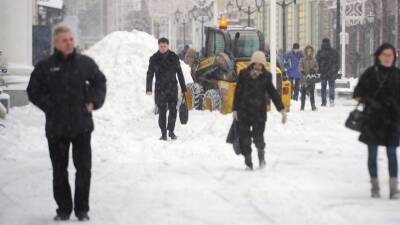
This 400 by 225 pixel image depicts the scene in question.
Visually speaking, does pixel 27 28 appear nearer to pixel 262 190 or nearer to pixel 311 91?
pixel 311 91

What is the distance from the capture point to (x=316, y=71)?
2247cm

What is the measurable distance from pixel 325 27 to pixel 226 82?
A: 3721 centimetres

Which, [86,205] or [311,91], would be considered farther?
[311,91]

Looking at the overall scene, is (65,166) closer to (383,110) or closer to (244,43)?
(383,110)

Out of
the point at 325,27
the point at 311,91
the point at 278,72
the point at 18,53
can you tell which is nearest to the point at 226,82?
the point at 278,72

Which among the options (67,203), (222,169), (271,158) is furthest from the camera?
(271,158)

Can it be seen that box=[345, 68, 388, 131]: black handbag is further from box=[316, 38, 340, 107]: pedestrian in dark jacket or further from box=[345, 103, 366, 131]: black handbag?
box=[316, 38, 340, 107]: pedestrian in dark jacket

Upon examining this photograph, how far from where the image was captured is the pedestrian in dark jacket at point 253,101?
11.2 metres

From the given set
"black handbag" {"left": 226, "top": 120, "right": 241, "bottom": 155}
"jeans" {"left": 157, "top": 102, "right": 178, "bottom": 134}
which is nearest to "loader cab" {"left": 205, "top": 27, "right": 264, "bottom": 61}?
"jeans" {"left": 157, "top": 102, "right": 178, "bottom": 134}

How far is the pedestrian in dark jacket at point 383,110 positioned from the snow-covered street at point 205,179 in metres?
0.44

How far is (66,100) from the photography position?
783cm

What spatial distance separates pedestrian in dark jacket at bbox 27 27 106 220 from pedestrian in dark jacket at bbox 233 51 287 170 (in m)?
3.64

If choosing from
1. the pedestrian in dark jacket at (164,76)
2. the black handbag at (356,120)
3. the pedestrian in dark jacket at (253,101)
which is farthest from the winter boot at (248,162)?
the pedestrian in dark jacket at (164,76)

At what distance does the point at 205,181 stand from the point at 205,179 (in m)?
0.17
